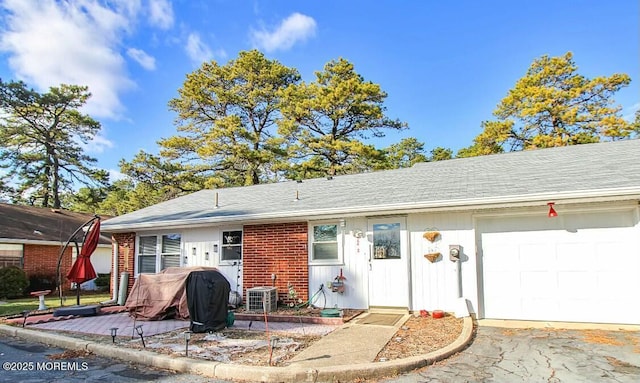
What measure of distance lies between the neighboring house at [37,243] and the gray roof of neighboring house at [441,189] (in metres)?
6.63

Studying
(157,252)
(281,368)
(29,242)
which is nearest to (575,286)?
(281,368)

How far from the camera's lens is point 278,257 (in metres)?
10.5

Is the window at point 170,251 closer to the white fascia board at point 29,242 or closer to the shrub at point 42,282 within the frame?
the white fascia board at point 29,242

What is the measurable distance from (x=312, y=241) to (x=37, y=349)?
5.94 meters

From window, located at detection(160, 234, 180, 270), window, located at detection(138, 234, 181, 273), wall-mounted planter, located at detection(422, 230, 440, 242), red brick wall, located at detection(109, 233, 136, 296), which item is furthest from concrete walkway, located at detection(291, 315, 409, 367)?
red brick wall, located at detection(109, 233, 136, 296)

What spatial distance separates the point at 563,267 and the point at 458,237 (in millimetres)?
2020

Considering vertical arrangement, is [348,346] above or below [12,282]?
below

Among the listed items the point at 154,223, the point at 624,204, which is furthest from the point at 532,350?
the point at 154,223

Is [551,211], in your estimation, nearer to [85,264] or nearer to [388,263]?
[388,263]

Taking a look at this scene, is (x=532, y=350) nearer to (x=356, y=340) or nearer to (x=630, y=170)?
(x=356, y=340)

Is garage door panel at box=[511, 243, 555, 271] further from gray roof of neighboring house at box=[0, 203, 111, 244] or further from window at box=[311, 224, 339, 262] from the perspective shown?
gray roof of neighboring house at box=[0, 203, 111, 244]

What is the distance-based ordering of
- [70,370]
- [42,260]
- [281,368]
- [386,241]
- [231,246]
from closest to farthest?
1. [281,368]
2. [70,370]
3. [386,241]
4. [231,246]
5. [42,260]

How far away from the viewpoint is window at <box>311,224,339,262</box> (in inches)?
392

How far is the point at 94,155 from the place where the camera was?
109 feet
